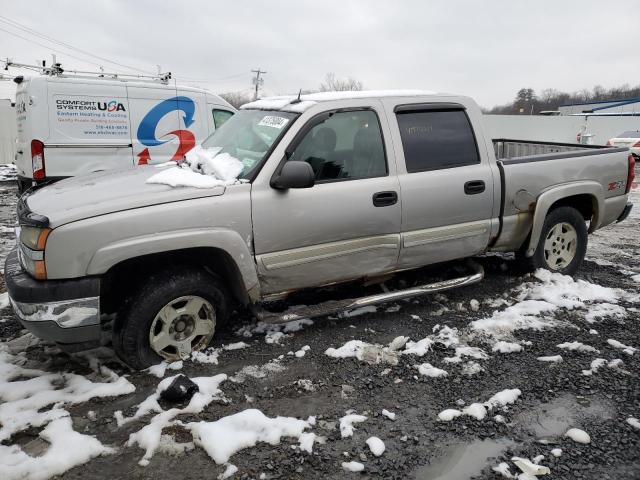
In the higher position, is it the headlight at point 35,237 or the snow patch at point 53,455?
the headlight at point 35,237

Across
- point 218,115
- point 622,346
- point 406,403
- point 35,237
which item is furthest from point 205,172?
point 218,115

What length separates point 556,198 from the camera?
4992mm

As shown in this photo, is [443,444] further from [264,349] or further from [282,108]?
[282,108]

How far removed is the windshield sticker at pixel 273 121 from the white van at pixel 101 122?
15.7 feet

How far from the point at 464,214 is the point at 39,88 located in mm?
6971

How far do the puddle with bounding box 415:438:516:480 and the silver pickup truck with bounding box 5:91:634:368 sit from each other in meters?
1.52

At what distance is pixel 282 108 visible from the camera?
4.13m

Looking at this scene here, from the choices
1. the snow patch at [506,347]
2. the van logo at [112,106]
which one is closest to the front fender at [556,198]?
the snow patch at [506,347]

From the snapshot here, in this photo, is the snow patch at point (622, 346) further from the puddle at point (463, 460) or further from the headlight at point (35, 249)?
the headlight at point (35, 249)

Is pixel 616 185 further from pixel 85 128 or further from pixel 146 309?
pixel 85 128

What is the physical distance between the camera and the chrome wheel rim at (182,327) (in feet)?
11.6

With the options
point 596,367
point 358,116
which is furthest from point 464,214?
point 596,367

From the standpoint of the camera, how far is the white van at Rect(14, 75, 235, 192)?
798 centimetres

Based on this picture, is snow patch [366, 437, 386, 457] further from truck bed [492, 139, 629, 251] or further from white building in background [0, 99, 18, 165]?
white building in background [0, 99, 18, 165]
